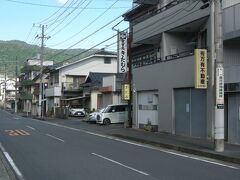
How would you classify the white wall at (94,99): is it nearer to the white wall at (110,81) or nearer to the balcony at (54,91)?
the white wall at (110,81)

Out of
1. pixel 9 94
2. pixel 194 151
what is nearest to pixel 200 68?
pixel 194 151

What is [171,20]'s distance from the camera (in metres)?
29.8

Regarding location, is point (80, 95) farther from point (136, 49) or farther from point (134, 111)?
point (134, 111)

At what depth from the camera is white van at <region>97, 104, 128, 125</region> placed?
4278 centimetres

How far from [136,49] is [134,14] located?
3.24 metres

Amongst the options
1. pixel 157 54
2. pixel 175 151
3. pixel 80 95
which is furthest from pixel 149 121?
pixel 80 95

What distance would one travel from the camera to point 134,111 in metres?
35.9

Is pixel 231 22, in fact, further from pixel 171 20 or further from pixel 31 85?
pixel 31 85

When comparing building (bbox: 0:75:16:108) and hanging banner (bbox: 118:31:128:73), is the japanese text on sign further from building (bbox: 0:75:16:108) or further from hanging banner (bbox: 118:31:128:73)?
building (bbox: 0:75:16:108)

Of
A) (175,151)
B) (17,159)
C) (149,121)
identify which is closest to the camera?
(17,159)

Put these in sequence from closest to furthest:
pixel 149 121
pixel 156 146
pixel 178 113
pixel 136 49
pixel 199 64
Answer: pixel 156 146 < pixel 199 64 < pixel 178 113 < pixel 149 121 < pixel 136 49

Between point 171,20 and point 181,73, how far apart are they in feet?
13.4

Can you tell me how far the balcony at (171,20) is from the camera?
86.4 feet

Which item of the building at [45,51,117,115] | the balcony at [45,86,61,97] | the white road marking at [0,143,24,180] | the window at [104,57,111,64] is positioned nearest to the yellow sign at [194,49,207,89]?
the white road marking at [0,143,24,180]
